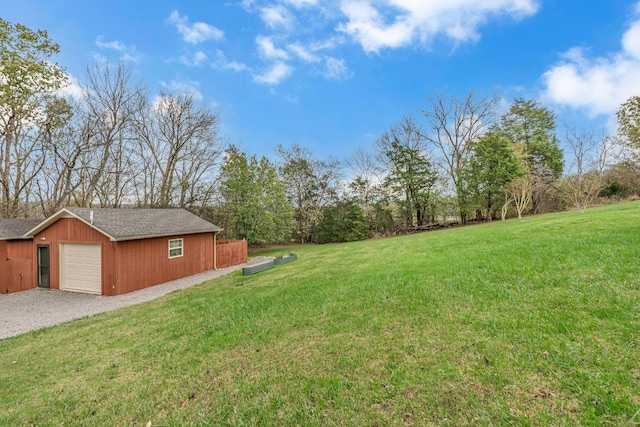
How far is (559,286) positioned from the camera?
3.65 m

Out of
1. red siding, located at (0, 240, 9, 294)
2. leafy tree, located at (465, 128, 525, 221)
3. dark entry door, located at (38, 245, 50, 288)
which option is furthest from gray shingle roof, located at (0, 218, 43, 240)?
leafy tree, located at (465, 128, 525, 221)

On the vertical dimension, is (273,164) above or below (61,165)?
above

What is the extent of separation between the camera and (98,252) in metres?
10.1

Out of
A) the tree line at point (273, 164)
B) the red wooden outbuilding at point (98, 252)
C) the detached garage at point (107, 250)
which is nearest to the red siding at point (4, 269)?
the red wooden outbuilding at point (98, 252)

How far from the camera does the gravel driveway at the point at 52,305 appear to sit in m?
6.90

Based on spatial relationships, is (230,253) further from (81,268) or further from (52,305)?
(52,305)

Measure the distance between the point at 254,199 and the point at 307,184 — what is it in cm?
699

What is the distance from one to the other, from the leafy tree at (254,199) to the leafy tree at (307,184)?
11.8 feet

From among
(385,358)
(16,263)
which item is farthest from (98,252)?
(385,358)

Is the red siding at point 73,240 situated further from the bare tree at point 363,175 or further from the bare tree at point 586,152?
the bare tree at point 586,152

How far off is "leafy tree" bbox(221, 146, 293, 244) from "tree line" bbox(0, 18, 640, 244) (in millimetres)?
92

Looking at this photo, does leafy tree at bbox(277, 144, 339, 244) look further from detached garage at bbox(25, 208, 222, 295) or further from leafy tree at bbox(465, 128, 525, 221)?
detached garage at bbox(25, 208, 222, 295)

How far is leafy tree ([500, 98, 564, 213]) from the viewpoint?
80.8 ft

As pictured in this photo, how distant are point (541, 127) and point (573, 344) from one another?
3159 cm
